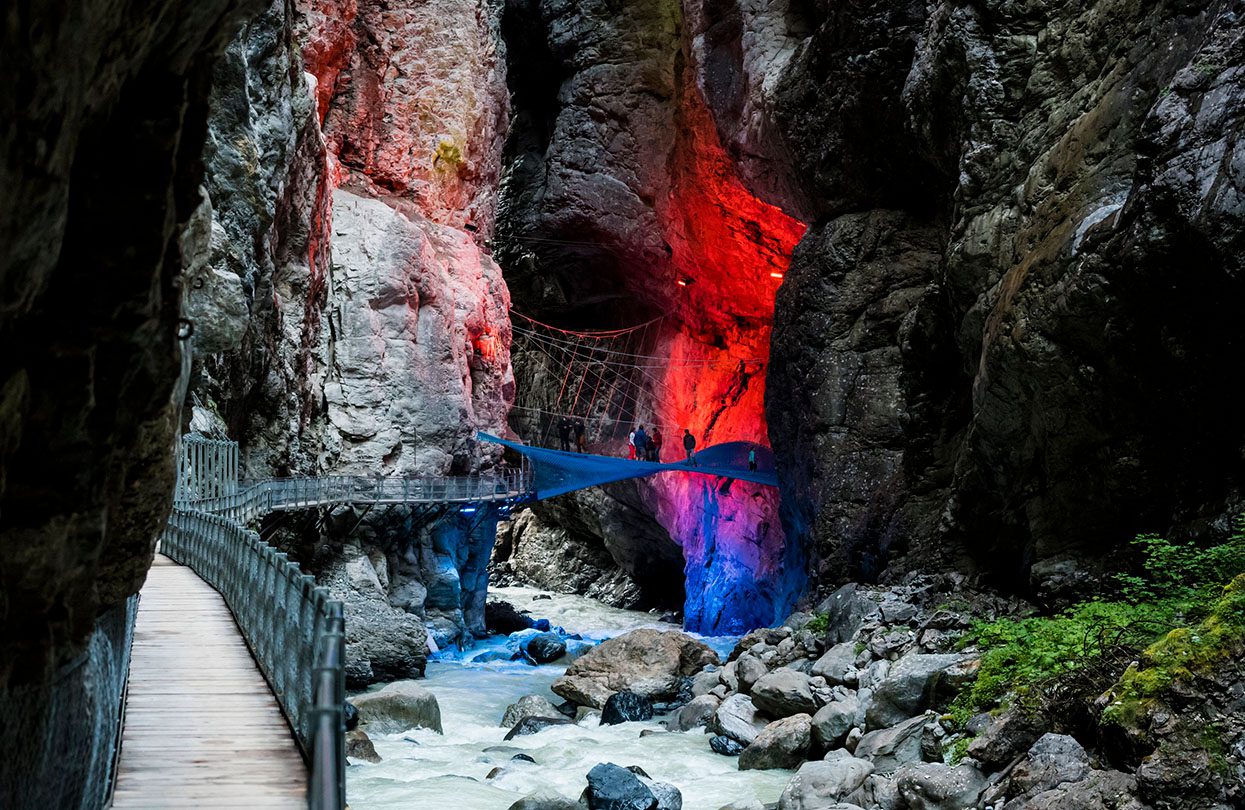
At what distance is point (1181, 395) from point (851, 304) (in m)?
10.1

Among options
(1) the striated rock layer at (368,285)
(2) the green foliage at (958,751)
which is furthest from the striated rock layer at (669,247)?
(2) the green foliage at (958,751)

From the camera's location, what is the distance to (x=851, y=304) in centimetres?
2119

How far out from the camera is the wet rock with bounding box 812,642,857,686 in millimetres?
14466

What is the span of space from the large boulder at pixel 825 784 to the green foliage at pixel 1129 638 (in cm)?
109

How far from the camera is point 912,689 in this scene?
11859 millimetres

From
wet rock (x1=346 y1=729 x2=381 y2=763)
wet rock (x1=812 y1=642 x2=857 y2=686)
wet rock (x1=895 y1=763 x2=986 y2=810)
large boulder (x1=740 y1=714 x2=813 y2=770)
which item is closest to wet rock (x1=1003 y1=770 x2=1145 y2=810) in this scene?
wet rock (x1=895 y1=763 x2=986 y2=810)

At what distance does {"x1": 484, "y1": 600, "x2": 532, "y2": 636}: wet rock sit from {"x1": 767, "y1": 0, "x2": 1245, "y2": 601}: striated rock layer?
11681mm

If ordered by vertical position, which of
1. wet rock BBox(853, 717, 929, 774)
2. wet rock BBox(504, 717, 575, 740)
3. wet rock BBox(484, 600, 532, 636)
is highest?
wet rock BBox(853, 717, 929, 774)

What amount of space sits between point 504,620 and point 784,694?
64.5 feet

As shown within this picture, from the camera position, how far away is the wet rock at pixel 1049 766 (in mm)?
8297

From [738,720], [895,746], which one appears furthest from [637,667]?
[895,746]

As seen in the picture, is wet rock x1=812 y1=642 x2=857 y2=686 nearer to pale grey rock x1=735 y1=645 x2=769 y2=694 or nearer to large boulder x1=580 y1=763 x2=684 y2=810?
pale grey rock x1=735 y1=645 x2=769 y2=694

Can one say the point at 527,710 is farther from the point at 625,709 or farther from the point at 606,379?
the point at 606,379

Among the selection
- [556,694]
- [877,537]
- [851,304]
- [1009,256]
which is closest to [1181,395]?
[1009,256]
